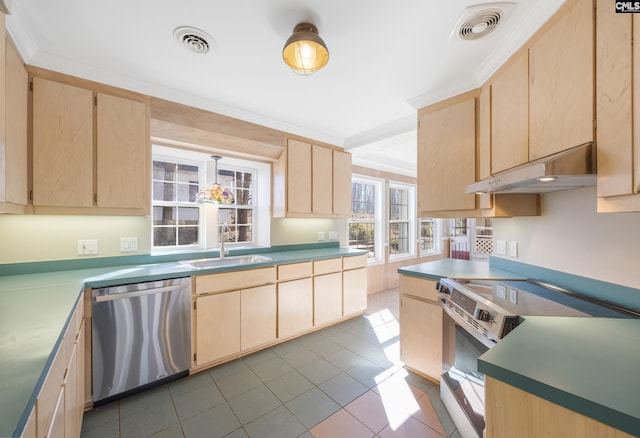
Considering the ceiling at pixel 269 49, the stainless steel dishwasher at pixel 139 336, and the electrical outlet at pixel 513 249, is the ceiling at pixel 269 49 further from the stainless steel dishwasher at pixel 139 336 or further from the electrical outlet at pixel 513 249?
the stainless steel dishwasher at pixel 139 336

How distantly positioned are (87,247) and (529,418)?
9.58 ft

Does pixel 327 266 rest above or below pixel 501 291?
below

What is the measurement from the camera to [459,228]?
6.50 metres

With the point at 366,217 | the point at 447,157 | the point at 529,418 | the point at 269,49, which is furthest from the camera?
Answer: the point at 366,217

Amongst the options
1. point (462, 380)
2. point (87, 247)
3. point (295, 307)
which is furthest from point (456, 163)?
point (87, 247)

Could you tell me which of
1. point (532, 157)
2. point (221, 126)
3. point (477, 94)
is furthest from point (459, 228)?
point (221, 126)

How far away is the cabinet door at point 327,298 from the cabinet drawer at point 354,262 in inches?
5.4

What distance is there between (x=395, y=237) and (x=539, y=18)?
4.01 metres

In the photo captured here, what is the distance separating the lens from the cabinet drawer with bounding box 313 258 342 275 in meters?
2.97

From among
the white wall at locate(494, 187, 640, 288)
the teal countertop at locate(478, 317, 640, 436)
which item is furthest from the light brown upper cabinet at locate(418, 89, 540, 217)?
the teal countertop at locate(478, 317, 640, 436)

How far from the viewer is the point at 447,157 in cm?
216

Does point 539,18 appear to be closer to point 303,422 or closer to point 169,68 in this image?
point 169,68

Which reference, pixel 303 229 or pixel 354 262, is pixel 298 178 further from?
pixel 354 262

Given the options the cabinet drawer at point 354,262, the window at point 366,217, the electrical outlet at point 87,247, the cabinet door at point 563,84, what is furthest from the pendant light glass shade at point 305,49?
the window at point 366,217
